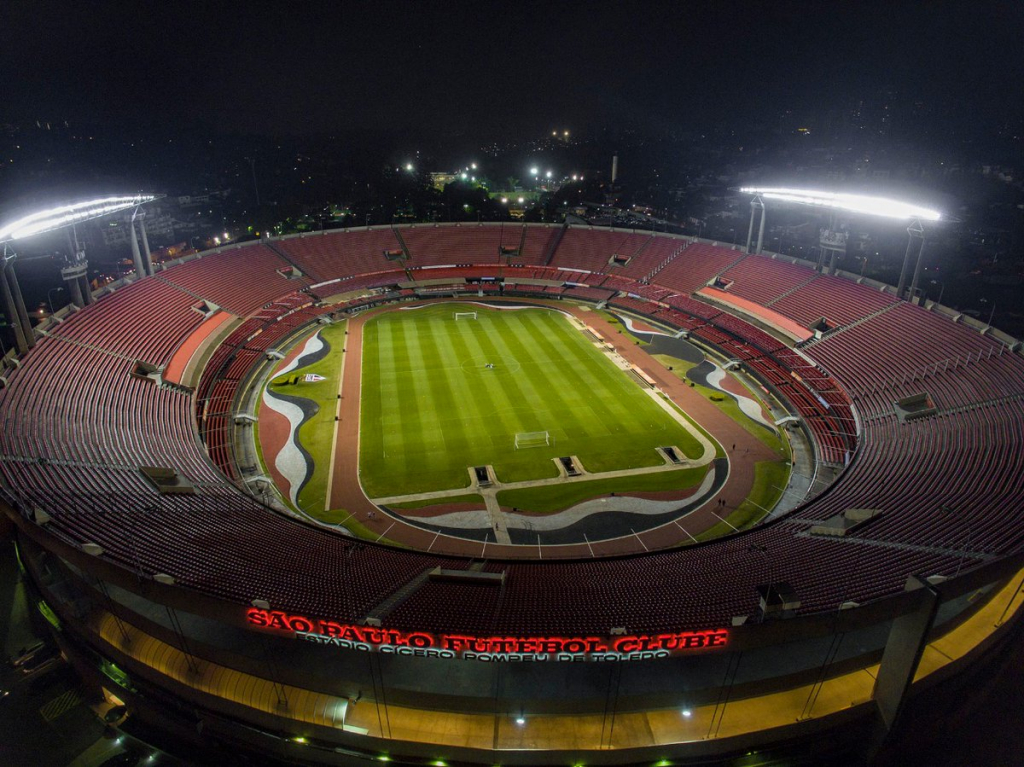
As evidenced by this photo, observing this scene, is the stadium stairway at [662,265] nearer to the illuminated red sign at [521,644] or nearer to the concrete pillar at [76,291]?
the concrete pillar at [76,291]

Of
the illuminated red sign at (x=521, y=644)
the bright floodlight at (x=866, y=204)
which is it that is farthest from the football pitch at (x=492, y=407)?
the bright floodlight at (x=866, y=204)

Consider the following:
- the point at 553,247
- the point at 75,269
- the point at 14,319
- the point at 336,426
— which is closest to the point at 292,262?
the point at 75,269

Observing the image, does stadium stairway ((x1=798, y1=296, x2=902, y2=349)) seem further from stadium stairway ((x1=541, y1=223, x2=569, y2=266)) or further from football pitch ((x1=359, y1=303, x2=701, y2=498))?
stadium stairway ((x1=541, y1=223, x2=569, y2=266))

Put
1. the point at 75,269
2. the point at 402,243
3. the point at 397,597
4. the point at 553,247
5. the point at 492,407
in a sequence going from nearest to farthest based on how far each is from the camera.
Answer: the point at 397,597 → the point at 75,269 → the point at 492,407 → the point at 402,243 → the point at 553,247

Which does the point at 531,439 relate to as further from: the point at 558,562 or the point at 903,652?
the point at 903,652

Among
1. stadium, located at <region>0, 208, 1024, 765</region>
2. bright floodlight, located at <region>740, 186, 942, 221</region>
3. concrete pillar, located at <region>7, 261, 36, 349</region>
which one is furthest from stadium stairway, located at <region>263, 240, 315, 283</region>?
bright floodlight, located at <region>740, 186, 942, 221</region>

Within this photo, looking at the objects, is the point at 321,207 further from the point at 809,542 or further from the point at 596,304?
the point at 809,542

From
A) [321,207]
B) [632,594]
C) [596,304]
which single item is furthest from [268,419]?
[321,207]

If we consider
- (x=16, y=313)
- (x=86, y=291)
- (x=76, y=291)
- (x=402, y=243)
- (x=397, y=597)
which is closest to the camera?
(x=397, y=597)
